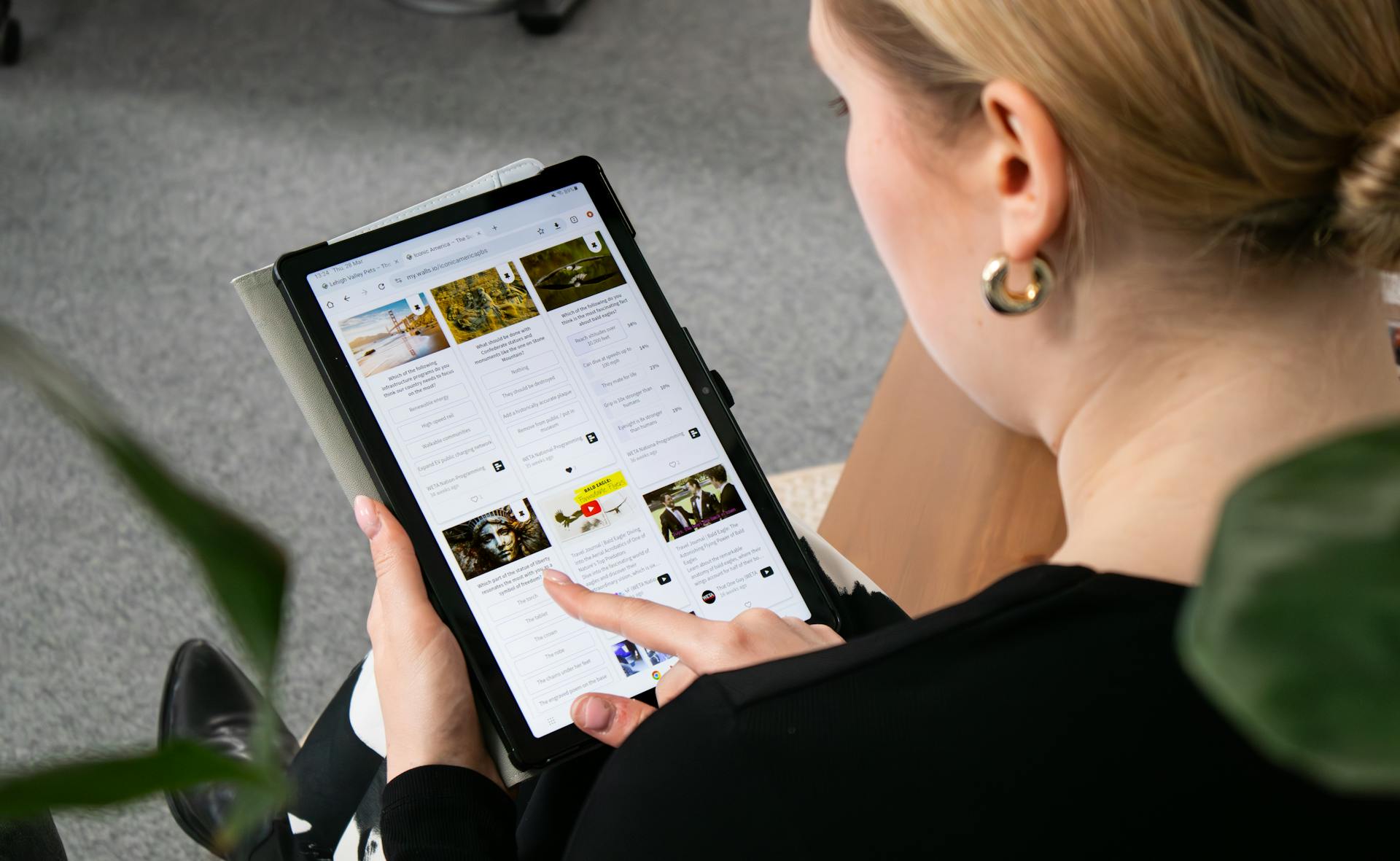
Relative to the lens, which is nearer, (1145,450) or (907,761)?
(907,761)

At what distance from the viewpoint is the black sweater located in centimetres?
36

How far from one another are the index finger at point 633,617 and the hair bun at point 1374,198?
13.7 inches

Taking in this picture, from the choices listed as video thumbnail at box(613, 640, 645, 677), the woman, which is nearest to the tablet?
video thumbnail at box(613, 640, 645, 677)

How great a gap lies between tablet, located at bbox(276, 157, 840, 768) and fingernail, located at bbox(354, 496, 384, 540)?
0.04 ft

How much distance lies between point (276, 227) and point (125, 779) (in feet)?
5.36

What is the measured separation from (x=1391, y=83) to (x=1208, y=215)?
0.08 meters

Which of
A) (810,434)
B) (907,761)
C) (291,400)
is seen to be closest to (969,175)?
(907,761)

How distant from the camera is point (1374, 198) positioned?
0.42m

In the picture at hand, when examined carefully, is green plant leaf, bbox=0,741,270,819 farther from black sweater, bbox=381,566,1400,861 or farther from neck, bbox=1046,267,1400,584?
neck, bbox=1046,267,1400,584

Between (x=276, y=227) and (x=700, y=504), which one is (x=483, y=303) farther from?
(x=276, y=227)

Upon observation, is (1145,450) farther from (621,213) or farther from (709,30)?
(709,30)

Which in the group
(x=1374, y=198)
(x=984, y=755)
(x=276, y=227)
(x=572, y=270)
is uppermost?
(x=276, y=227)

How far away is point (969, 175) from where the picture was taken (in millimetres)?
505

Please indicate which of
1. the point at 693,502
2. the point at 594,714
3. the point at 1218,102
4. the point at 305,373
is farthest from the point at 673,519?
the point at 1218,102
